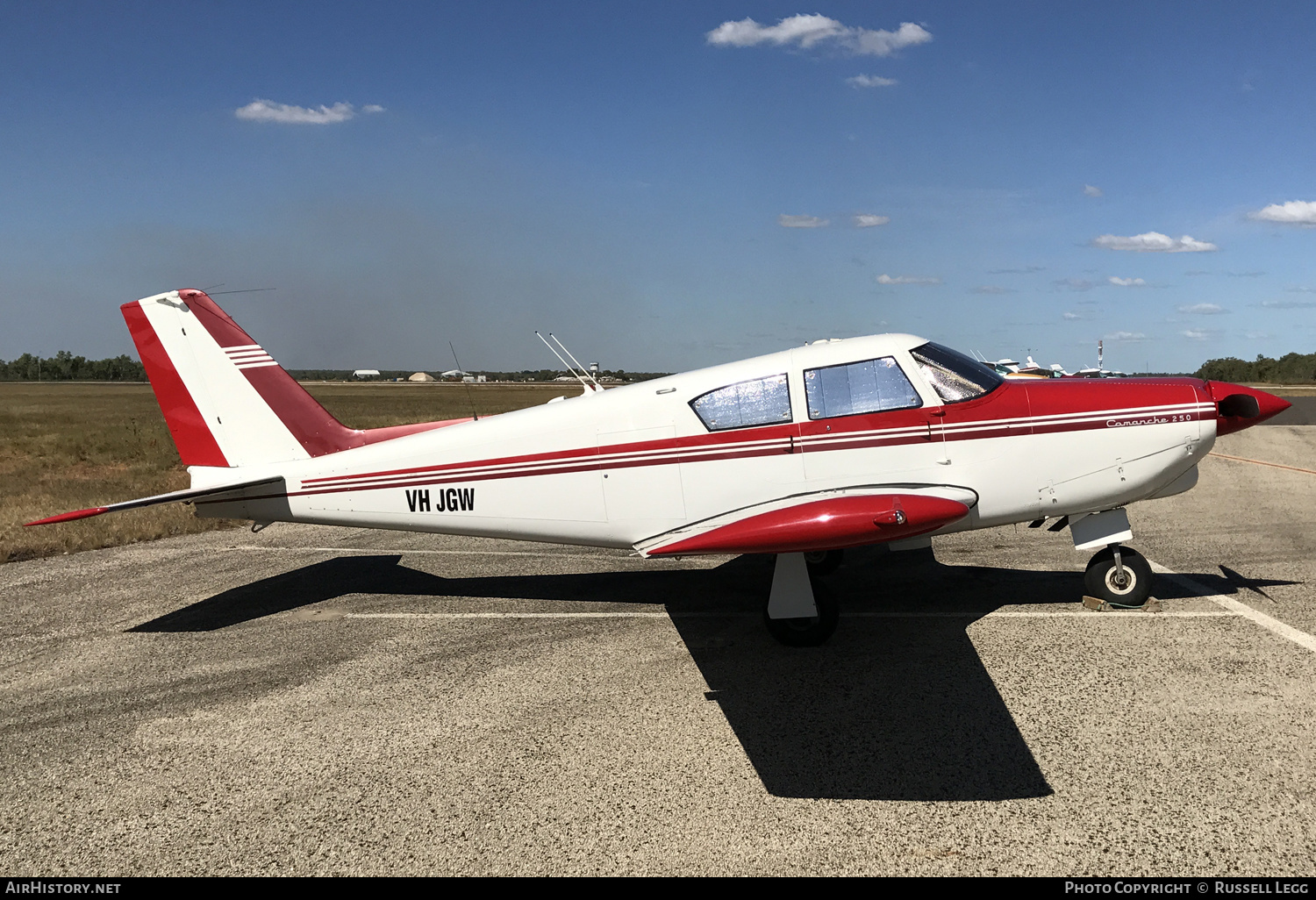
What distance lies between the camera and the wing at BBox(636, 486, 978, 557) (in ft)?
17.0

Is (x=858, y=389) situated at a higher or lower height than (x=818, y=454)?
higher

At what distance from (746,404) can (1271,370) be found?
111 meters

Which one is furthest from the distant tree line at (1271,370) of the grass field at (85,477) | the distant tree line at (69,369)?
the distant tree line at (69,369)

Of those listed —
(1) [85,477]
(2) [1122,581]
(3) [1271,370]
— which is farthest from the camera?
(3) [1271,370]

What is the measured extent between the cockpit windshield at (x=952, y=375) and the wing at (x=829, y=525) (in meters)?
1.08

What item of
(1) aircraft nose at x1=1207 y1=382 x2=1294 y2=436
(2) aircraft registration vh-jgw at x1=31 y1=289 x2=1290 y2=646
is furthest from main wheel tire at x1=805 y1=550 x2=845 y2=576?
(1) aircraft nose at x1=1207 y1=382 x2=1294 y2=436

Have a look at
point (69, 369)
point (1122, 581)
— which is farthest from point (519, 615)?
point (69, 369)

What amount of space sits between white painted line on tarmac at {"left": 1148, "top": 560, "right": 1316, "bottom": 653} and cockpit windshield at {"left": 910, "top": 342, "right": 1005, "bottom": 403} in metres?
2.94

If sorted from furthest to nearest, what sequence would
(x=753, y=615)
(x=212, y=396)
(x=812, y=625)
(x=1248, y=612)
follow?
(x=212, y=396) < (x=753, y=615) < (x=1248, y=612) < (x=812, y=625)

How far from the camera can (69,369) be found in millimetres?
137000

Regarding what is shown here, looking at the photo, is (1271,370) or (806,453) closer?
(806,453)

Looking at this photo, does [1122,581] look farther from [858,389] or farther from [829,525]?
[829,525]

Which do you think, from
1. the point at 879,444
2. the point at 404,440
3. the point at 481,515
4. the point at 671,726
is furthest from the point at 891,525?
the point at 404,440
